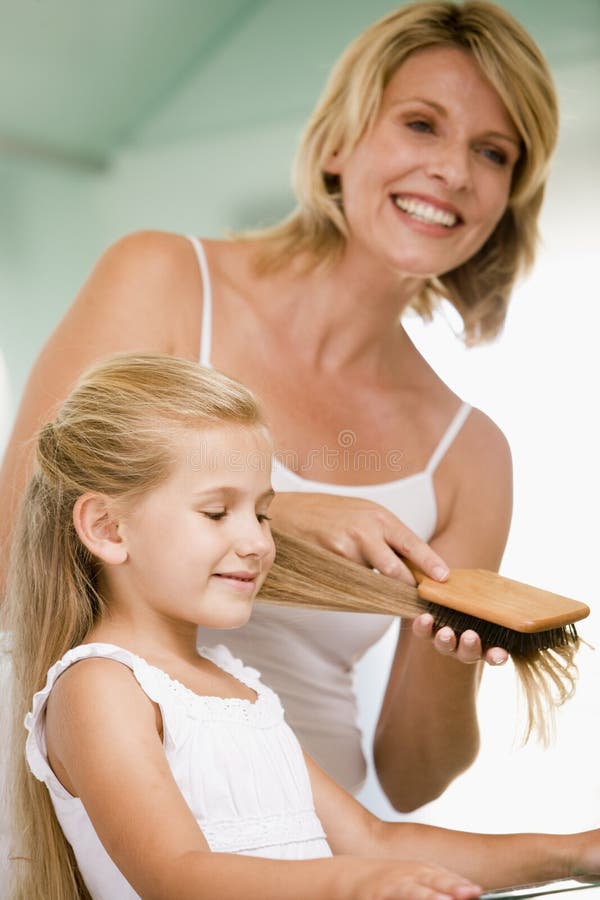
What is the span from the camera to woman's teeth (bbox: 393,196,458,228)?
3.26 feet

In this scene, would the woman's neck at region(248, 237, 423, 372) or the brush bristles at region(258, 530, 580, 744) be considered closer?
the brush bristles at region(258, 530, 580, 744)

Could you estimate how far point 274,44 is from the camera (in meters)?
1.19

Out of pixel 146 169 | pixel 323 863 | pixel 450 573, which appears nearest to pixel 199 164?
pixel 146 169

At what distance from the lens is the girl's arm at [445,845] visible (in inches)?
27.1

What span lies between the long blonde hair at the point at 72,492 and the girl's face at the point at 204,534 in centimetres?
1

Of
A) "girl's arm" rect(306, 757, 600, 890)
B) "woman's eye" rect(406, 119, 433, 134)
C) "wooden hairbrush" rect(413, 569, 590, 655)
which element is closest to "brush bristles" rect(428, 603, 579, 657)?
"wooden hairbrush" rect(413, 569, 590, 655)

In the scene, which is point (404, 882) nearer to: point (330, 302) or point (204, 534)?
point (204, 534)

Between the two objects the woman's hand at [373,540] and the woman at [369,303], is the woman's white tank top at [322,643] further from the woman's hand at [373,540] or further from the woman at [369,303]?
the woman's hand at [373,540]

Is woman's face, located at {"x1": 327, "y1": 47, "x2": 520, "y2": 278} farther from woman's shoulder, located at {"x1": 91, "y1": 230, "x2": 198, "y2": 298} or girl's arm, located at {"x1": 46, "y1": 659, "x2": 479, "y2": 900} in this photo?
girl's arm, located at {"x1": 46, "y1": 659, "x2": 479, "y2": 900}

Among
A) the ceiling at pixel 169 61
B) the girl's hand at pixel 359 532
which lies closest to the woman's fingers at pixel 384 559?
the girl's hand at pixel 359 532

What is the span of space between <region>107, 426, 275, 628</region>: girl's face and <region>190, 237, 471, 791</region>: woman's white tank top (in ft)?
0.89

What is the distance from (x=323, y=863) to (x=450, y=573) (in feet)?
0.98

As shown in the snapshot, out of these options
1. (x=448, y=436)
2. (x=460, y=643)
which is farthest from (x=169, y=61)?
(x=460, y=643)

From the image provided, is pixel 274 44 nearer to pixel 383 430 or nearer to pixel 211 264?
pixel 211 264
